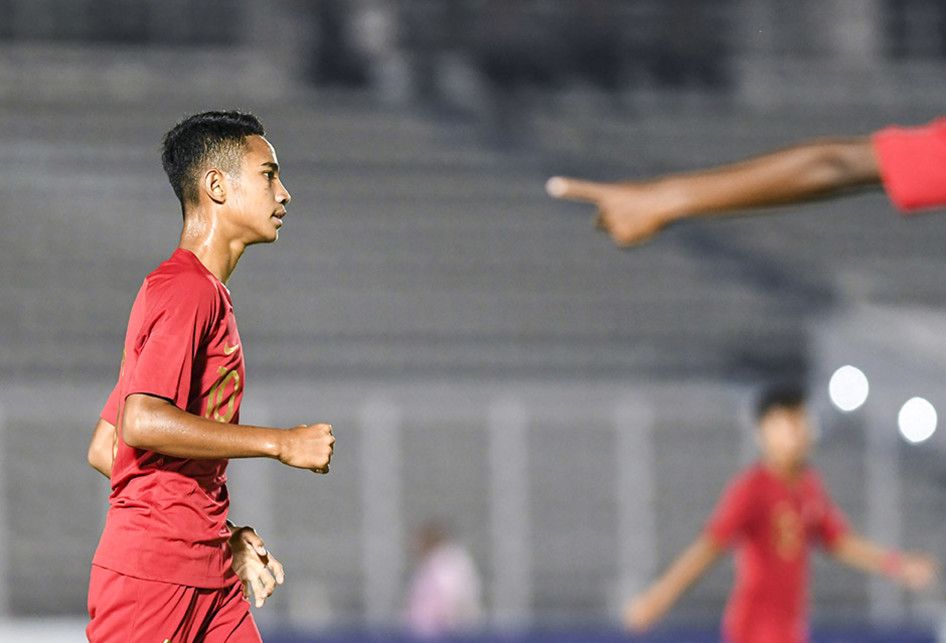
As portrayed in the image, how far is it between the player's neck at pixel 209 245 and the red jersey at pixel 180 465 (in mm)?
46

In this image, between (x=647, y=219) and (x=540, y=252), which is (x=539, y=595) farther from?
(x=647, y=219)

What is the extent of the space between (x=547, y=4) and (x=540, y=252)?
10.7 feet

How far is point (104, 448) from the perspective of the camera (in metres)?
3.66

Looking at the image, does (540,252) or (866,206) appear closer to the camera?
(540,252)

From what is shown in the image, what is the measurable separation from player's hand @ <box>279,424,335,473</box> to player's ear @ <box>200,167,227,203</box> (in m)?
0.57

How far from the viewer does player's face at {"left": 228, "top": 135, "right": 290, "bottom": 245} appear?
341cm

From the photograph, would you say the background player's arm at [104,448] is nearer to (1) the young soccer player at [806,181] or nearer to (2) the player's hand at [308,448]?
(2) the player's hand at [308,448]

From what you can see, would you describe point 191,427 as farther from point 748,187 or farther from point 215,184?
point 748,187

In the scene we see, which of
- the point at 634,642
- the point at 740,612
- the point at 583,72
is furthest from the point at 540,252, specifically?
the point at 740,612

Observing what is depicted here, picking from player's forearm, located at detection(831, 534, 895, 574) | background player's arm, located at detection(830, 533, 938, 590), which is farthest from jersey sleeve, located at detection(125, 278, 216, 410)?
player's forearm, located at detection(831, 534, 895, 574)

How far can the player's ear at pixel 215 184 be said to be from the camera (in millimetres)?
3406

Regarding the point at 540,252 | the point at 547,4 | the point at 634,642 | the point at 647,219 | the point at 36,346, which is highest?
the point at 547,4

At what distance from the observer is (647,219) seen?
7.90 feet

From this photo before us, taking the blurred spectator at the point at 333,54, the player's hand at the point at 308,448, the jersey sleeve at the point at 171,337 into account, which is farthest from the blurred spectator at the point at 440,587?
the player's hand at the point at 308,448
